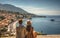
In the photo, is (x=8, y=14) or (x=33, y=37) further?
(x=8, y=14)

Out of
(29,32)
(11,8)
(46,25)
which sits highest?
(11,8)

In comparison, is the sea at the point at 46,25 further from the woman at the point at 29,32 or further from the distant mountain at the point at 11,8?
the distant mountain at the point at 11,8

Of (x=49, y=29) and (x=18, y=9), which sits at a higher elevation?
(x=18, y=9)

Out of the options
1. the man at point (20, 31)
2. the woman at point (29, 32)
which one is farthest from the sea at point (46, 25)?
the man at point (20, 31)

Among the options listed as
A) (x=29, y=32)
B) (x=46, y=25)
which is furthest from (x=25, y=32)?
(x=46, y=25)

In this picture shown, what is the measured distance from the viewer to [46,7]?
10.0ft

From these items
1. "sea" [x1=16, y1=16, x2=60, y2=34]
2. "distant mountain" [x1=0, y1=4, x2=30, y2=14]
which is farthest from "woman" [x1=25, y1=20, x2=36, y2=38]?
"distant mountain" [x1=0, y1=4, x2=30, y2=14]

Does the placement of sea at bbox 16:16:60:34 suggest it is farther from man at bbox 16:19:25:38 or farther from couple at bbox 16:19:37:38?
man at bbox 16:19:25:38

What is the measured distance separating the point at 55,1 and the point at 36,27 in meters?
0.62

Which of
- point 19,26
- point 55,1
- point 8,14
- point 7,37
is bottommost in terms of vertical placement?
point 7,37

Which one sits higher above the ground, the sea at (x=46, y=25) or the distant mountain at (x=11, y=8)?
the distant mountain at (x=11, y=8)

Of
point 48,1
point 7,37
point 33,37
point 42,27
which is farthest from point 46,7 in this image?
point 7,37

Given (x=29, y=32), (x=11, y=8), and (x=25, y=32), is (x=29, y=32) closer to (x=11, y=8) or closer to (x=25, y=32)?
(x=25, y=32)

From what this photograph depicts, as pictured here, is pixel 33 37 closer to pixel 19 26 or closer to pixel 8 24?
pixel 19 26
